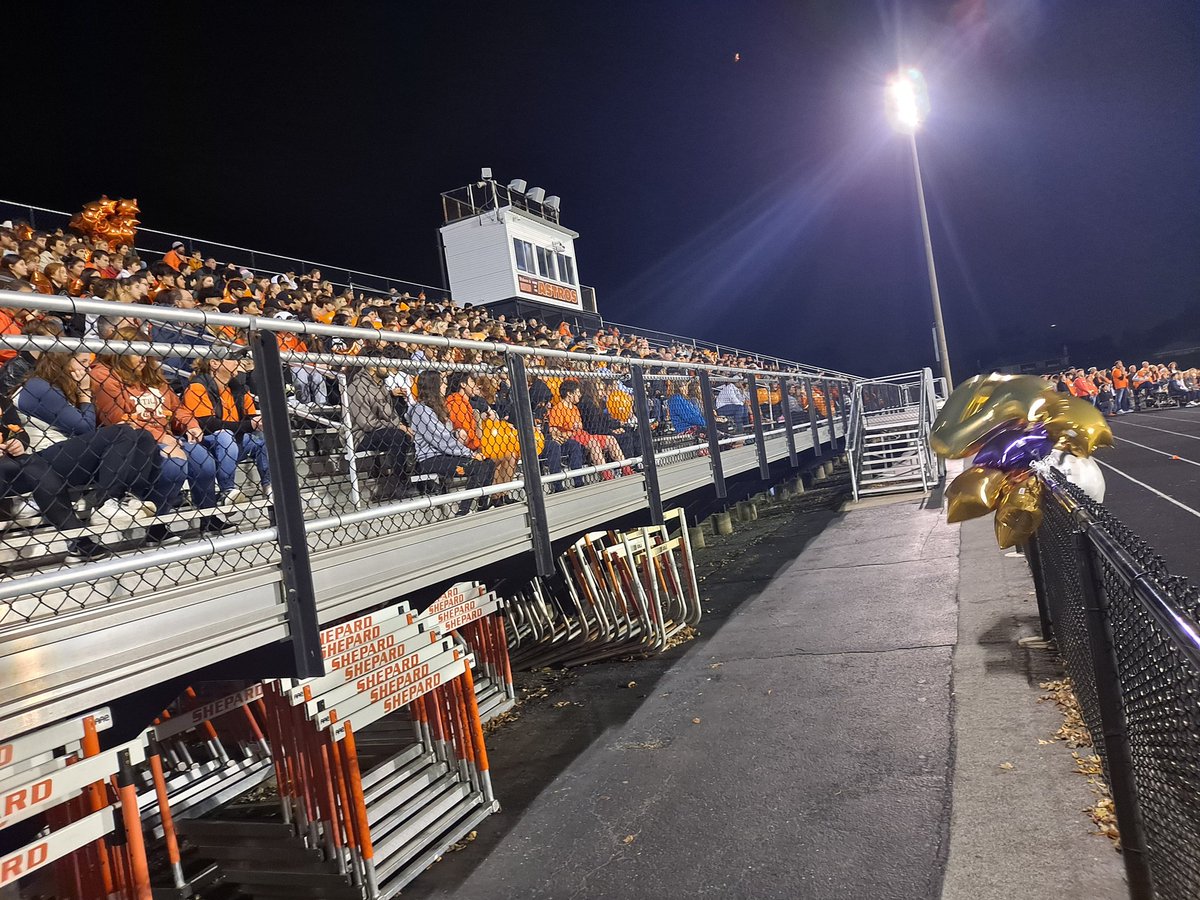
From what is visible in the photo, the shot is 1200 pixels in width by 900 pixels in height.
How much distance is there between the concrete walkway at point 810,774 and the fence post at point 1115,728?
25 cm

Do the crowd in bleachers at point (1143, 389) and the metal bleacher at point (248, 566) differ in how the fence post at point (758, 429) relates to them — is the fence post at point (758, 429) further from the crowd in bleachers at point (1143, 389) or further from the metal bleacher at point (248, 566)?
the crowd in bleachers at point (1143, 389)

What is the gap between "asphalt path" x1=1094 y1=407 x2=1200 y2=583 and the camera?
9547 millimetres

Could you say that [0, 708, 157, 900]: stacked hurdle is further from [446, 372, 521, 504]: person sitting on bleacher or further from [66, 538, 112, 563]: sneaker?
[446, 372, 521, 504]: person sitting on bleacher

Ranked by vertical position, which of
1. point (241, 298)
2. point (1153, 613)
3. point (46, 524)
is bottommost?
point (1153, 613)

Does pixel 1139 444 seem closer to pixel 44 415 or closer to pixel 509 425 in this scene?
pixel 509 425

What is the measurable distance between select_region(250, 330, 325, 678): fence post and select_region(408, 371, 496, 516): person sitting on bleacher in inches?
62.4

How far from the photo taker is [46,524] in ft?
11.1

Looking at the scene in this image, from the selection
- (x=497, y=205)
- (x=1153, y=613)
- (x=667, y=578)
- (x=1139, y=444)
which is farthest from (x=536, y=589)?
(x=497, y=205)

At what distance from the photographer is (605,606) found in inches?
354

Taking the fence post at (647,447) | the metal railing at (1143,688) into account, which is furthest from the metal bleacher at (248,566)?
the metal railing at (1143,688)

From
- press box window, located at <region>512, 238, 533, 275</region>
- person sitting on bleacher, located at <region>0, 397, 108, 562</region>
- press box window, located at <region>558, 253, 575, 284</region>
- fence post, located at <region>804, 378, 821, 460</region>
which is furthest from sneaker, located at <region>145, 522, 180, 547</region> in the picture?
press box window, located at <region>558, 253, 575, 284</region>

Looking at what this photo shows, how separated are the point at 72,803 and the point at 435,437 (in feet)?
8.93

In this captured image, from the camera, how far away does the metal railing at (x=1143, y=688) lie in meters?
2.20

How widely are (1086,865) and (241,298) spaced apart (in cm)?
691
